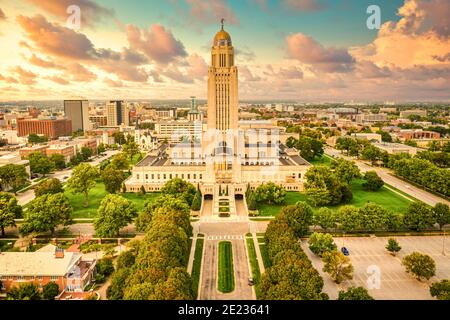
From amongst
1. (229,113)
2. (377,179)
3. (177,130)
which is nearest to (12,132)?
(177,130)

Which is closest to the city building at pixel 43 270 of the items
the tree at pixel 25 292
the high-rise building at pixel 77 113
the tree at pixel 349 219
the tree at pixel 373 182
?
the tree at pixel 25 292

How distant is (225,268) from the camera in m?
25.8

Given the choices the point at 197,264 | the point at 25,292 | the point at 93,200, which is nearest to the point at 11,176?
the point at 93,200

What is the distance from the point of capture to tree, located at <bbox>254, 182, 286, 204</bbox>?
4119 centimetres

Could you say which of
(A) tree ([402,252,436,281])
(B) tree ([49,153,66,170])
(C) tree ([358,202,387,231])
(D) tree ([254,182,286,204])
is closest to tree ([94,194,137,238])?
(D) tree ([254,182,286,204])

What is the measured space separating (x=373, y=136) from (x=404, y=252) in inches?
2507

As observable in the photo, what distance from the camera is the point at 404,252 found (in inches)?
1122

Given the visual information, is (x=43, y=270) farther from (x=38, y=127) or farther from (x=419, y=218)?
(x=38, y=127)

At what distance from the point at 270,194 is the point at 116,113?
9965cm

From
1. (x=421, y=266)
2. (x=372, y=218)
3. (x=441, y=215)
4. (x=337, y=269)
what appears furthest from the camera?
(x=441, y=215)

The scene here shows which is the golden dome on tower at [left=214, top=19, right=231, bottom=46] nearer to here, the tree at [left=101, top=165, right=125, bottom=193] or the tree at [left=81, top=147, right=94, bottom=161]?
the tree at [left=101, top=165, right=125, bottom=193]

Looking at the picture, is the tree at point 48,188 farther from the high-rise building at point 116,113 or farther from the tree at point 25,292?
the high-rise building at point 116,113
